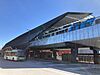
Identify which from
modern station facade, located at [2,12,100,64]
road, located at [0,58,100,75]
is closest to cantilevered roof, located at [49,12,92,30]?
modern station facade, located at [2,12,100,64]

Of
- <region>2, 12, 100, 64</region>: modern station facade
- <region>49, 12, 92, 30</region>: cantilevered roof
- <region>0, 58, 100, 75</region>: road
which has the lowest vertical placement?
<region>0, 58, 100, 75</region>: road

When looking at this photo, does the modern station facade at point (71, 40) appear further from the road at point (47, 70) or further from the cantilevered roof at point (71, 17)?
the road at point (47, 70)

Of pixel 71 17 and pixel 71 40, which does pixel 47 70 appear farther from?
pixel 71 17

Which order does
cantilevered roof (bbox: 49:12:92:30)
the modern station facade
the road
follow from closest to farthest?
the road → the modern station facade → cantilevered roof (bbox: 49:12:92:30)

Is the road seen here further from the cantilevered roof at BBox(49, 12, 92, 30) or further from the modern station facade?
the cantilevered roof at BBox(49, 12, 92, 30)

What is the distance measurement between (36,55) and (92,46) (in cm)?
4731

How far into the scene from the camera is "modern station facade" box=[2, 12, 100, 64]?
150 feet

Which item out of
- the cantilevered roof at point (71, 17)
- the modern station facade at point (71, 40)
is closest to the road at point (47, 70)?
the modern station facade at point (71, 40)

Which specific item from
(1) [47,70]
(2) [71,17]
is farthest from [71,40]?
(2) [71,17]

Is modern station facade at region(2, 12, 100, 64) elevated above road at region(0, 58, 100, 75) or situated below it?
above

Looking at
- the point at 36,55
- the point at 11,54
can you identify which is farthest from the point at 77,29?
the point at 36,55

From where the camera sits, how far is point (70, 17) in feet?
277

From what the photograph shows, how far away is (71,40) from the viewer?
53.7m

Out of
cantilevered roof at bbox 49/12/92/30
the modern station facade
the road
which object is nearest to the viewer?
the road
